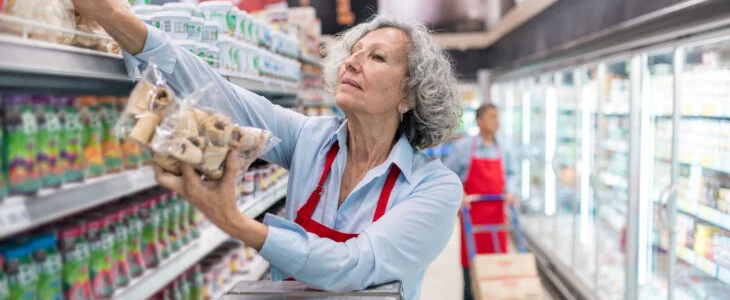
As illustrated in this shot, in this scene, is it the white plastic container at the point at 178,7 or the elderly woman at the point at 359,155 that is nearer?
the elderly woman at the point at 359,155

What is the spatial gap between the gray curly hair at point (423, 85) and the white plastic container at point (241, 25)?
2.71ft

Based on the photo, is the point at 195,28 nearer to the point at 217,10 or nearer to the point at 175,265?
the point at 217,10

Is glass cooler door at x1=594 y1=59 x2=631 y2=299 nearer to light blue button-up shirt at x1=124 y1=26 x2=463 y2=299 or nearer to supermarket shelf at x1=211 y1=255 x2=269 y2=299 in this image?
supermarket shelf at x1=211 y1=255 x2=269 y2=299

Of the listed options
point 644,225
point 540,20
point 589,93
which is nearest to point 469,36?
point 540,20

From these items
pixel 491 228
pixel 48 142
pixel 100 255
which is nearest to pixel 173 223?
pixel 100 255

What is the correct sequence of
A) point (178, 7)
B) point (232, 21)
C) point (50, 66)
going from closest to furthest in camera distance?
1. point (50, 66)
2. point (178, 7)
3. point (232, 21)

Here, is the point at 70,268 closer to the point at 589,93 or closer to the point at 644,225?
the point at 644,225

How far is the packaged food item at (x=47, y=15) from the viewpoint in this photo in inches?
49.9

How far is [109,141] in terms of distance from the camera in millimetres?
1683

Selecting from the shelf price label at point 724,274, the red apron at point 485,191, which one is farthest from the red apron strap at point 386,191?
the red apron at point 485,191

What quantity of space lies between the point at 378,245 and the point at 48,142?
802 millimetres

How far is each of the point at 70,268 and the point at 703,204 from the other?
3.68 m

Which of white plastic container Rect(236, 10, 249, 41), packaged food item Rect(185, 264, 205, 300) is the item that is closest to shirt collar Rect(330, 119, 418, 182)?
white plastic container Rect(236, 10, 249, 41)

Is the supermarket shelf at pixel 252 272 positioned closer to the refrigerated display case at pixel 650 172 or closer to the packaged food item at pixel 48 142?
the packaged food item at pixel 48 142
